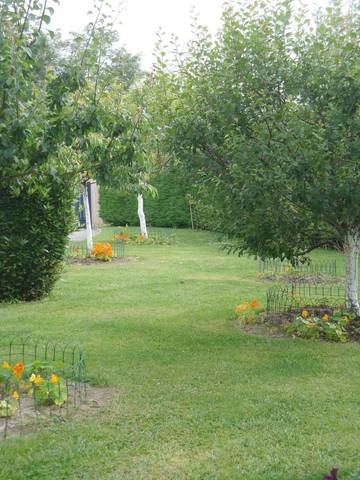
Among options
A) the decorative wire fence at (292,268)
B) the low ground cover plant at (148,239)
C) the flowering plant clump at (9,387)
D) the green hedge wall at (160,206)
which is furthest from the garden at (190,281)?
the green hedge wall at (160,206)

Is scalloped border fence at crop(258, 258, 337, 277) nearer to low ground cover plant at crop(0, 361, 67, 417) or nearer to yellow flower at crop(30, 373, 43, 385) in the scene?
low ground cover plant at crop(0, 361, 67, 417)

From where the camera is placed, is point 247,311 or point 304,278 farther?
point 304,278

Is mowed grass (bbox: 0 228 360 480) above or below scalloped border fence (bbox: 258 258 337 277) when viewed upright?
below

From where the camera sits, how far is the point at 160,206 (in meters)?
23.0

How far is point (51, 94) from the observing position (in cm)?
427

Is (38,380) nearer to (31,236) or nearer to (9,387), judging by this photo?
(9,387)

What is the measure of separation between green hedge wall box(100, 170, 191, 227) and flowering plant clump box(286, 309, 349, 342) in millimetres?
14544

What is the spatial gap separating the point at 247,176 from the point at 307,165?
64 cm

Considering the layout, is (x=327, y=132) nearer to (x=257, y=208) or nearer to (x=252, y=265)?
(x=257, y=208)

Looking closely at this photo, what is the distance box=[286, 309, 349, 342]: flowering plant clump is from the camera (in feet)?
22.3

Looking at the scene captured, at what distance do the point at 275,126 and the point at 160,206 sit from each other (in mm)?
16535

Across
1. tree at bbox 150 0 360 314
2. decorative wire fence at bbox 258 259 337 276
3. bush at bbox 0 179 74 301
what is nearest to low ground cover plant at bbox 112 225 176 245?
decorative wire fence at bbox 258 259 337 276

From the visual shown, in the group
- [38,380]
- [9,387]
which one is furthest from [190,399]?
[9,387]

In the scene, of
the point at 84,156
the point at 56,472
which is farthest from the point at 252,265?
the point at 56,472
